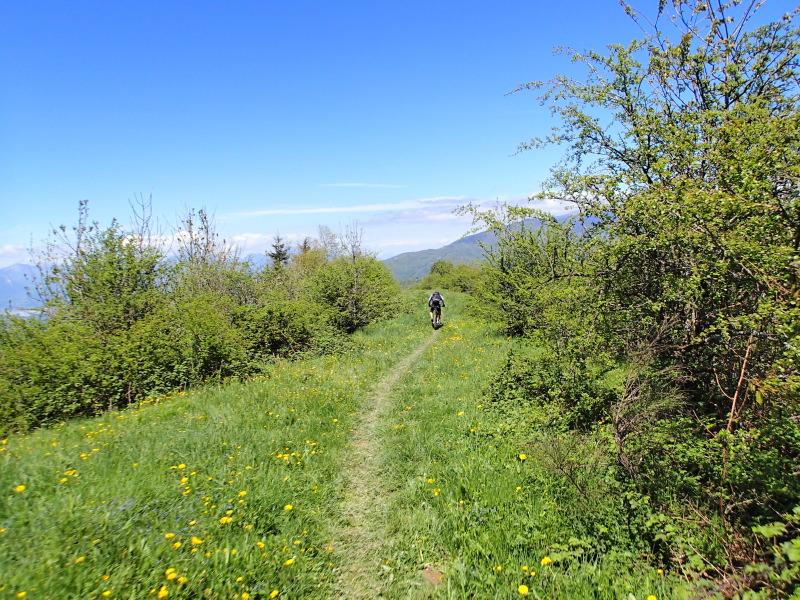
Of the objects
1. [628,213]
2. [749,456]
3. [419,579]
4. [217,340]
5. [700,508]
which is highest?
[628,213]

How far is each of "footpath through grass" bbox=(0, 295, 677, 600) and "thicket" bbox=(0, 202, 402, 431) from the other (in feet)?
5.57

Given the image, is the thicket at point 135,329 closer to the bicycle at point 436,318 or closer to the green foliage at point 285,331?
the green foliage at point 285,331

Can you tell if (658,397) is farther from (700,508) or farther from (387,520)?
(387,520)

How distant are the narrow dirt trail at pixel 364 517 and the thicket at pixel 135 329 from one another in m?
6.31

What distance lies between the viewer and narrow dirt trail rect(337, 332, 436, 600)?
12.6 feet

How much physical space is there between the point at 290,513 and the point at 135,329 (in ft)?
27.9

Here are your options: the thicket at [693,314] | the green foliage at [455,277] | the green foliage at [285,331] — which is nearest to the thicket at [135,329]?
the green foliage at [285,331]

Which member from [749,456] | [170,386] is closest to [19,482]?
[170,386]

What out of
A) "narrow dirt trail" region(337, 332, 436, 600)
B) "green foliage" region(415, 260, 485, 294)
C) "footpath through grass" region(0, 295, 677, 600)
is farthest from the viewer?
"green foliage" region(415, 260, 485, 294)

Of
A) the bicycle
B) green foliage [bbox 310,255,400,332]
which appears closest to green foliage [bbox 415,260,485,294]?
the bicycle

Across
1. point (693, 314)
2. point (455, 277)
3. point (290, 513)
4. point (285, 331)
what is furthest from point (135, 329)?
point (455, 277)

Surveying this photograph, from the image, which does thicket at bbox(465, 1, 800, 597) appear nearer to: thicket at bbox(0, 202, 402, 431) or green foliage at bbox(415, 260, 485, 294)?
thicket at bbox(0, 202, 402, 431)

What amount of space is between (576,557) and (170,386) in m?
10.6

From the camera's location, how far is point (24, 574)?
3098 millimetres
